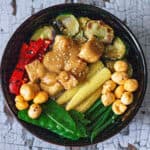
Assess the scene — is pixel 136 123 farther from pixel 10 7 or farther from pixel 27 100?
pixel 10 7

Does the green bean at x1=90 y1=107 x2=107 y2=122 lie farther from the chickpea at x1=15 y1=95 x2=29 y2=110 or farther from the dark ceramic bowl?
the chickpea at x1=15 y1=95 x2=29 y2=110

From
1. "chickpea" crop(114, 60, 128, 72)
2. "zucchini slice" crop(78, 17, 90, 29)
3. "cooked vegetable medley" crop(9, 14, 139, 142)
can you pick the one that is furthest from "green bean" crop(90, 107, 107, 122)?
"zucchini slice" crop(78, 17, 90, 29)

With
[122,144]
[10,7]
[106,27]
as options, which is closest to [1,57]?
[10,7]

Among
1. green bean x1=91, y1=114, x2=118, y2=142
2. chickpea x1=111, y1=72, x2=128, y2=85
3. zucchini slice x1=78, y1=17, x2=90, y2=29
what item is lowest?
green bean x1=91, y1=114, x2=118, y2=142

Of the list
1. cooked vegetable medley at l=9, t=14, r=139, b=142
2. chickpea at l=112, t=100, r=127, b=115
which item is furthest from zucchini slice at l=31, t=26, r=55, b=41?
chickpea at l=112, t=100, r=127, b=115

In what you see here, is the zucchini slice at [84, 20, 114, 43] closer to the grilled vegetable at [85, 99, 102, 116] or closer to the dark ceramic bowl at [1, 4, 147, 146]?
the dark ceramic bowl at [1, 4, 147, 146]

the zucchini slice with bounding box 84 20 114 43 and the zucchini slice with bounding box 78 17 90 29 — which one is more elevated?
the zucchini slice with bounding box 78 17 90 29
